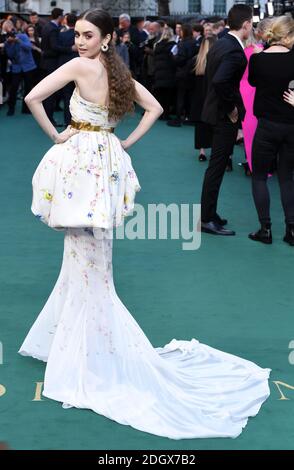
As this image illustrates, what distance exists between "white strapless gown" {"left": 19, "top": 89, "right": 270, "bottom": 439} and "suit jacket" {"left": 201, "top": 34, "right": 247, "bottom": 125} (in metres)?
3.36

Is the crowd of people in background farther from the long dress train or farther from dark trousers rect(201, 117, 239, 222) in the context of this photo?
the long dress train

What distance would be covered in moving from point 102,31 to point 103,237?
1.05 metres

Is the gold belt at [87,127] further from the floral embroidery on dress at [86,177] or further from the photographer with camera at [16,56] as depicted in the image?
the photographer with camera at [16,56]

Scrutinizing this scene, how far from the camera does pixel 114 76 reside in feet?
15.6

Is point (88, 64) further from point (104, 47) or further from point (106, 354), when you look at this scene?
point (106, 354)

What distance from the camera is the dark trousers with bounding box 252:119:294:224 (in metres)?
7.93

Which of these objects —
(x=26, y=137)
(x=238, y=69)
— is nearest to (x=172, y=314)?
(x=238, y=69)

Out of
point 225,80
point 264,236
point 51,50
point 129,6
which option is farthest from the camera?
point 129,6

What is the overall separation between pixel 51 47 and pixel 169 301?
33.2ft

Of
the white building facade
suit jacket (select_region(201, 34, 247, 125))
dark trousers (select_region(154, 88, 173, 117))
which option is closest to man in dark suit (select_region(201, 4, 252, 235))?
suit jacket (select_region(201, 34, 247, 125))

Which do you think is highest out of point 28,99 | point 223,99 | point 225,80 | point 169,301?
point 28,99

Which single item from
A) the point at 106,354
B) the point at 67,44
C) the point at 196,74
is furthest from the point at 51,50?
the point at 106,354

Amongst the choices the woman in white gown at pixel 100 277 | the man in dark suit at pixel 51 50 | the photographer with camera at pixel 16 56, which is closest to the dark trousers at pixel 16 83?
the photographer with camera at pixel 16 56

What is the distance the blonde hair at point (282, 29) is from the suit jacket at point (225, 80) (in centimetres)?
40
